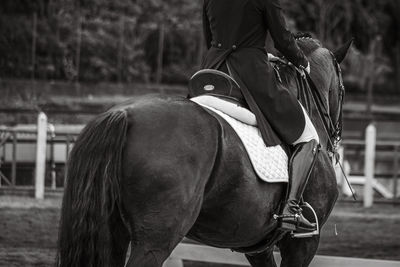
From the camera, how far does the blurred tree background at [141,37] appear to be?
21688mm

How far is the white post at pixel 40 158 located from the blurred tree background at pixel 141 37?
5.44m

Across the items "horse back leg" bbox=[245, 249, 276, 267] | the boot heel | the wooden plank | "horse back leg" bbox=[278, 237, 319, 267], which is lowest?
the wooden plank

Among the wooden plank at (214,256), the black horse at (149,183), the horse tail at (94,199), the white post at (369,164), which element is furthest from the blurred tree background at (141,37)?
the horse tail at (94,199)

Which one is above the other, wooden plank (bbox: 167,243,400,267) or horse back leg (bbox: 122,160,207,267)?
horse back leg (bbox: 122,160,207,267)

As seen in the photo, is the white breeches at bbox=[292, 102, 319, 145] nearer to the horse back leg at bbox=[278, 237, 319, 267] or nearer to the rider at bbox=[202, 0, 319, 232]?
the rider at bbox=[202, 0, 319, 232]

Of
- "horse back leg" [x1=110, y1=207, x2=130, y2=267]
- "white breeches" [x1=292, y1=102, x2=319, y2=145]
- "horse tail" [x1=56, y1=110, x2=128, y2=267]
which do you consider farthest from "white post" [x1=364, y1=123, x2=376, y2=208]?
"horse tail" [x1=56, y1=110, x2=128, y2=267]

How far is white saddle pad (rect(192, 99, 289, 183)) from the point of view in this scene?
5.39m

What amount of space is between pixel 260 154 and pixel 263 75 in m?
0.56

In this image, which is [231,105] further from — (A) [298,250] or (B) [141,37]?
(B) [141,37]

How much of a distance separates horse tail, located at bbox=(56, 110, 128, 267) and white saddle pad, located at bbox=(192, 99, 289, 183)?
0.80m

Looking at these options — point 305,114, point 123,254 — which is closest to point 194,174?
point 123,254

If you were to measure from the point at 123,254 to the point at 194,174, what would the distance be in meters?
0.61

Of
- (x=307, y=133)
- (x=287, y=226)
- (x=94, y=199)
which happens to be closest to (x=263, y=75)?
(x=307, y=133)

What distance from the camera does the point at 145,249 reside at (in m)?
4.82
